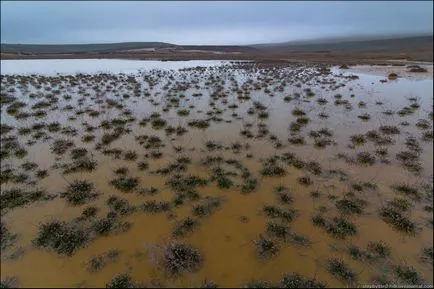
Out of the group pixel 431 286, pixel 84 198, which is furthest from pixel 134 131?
pixel 431 286

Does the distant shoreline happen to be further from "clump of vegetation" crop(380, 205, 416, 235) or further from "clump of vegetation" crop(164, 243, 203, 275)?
"clump of vegetation" crop(164, 243, 203, 275)

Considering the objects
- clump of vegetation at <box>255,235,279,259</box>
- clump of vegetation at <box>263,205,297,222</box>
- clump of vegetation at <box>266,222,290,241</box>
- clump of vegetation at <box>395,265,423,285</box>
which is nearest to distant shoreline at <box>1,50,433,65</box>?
clump of vegetation at <box>263,205,297,222</box>

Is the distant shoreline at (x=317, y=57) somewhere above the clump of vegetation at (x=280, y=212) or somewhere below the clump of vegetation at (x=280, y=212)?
above

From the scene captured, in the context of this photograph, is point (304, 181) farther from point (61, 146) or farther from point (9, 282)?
point (61, 146)

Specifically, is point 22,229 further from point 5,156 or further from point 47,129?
point 47,129

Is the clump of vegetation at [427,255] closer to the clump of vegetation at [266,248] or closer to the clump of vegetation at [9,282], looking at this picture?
the clump of vegetation at [266,248]

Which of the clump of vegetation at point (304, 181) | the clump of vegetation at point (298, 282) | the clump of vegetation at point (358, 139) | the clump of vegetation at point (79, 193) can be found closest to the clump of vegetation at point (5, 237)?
the clump of vegetation at point (79, 193)
